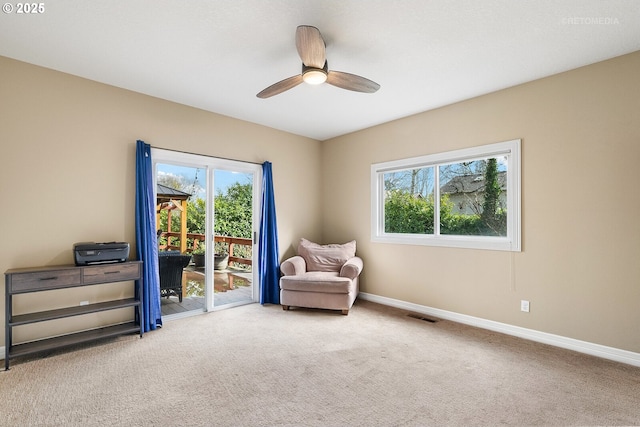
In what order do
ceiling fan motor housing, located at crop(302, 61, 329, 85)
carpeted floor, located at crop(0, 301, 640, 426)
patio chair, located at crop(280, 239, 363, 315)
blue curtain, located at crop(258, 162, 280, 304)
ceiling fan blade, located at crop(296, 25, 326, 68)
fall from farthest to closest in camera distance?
1. blue curtain, located at crop(258, 162, 280, 304)
2. patio chair, located at crop(280, 239, 363, 315)
3. ceiling fan motor housing, located at crop(302, 61, 329, 85)
4. ceiling fan blade, located at crop(296, 25, 326, 68)
5. carpeted floor, located at crop(0, 301, 640, 426)

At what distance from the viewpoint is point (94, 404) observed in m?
2.11

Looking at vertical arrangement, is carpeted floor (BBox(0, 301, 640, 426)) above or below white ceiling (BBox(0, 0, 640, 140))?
below

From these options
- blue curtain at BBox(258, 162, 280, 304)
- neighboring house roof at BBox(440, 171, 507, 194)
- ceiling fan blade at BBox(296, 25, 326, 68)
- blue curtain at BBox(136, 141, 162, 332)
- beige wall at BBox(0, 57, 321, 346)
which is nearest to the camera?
ceiling fan blade at BBox(296, 25, 326, 68)

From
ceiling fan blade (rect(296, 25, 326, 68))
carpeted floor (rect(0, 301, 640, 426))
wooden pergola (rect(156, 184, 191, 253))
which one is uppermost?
ceiling fan blade (rect(296, 25, 326, 68))

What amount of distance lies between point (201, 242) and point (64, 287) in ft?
5.24

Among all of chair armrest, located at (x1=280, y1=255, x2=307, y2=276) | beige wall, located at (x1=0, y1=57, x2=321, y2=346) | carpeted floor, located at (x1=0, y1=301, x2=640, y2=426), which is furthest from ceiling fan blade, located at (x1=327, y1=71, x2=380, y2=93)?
chair armrest, located at (x1=280, y1=255, x2=307, y2=276)

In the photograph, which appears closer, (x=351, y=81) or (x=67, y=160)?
(x=351, y=81)

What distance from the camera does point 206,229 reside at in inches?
167

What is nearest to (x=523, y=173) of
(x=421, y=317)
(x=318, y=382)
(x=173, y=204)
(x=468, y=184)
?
(x=468, y=184)

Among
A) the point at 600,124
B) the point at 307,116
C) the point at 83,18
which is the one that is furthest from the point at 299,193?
the point at 600,124

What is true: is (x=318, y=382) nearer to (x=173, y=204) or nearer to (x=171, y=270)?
(x=171, y=270)

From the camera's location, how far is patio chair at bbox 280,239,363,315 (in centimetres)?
407

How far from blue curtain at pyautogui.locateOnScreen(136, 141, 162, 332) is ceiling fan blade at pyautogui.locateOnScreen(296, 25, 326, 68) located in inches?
90.9

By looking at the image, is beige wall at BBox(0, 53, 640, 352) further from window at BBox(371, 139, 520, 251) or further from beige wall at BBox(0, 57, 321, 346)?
window at BBox(371, 139, 520, 251)
